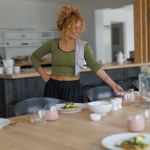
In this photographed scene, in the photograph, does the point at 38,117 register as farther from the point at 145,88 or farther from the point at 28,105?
the point at 145,88

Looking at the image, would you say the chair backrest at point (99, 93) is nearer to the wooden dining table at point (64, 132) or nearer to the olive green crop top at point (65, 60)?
the olive green crop top at point (65, 60)

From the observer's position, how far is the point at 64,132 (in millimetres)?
1354

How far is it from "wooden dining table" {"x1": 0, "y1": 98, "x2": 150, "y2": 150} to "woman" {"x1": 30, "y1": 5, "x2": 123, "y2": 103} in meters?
0.94

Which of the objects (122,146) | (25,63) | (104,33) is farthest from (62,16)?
(104,33)

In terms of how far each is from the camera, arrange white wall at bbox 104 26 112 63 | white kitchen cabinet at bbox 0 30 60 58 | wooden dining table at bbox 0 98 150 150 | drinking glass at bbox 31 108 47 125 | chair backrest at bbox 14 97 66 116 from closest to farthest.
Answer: wooden dining table at bbox 0 98 150 150, drinking glass at bbox 31 108 47 125, chair backrest at bbox 14 97 66 116, white kitchen cabinet at bbox 0 30 60 58, white wall at bbox 104 26 112 63

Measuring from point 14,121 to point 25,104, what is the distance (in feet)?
1.34

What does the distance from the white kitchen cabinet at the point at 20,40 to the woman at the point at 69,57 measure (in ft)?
15.0

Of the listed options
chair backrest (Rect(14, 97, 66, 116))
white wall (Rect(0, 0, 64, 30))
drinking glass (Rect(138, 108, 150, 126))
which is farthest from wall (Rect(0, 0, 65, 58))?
drinking glass (Rect(138, 108, 150, 126))

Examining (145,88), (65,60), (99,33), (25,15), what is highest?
(25,15)

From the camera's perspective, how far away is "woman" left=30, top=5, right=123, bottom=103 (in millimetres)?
2553

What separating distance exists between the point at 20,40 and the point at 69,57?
17.4ft

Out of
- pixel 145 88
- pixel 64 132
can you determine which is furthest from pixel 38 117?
pixel 145 88

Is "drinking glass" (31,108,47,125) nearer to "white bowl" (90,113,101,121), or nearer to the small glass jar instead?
the small glass jar

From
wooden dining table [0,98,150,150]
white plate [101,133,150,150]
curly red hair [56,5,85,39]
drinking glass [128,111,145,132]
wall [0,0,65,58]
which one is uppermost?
wall [0,0,65,58]
